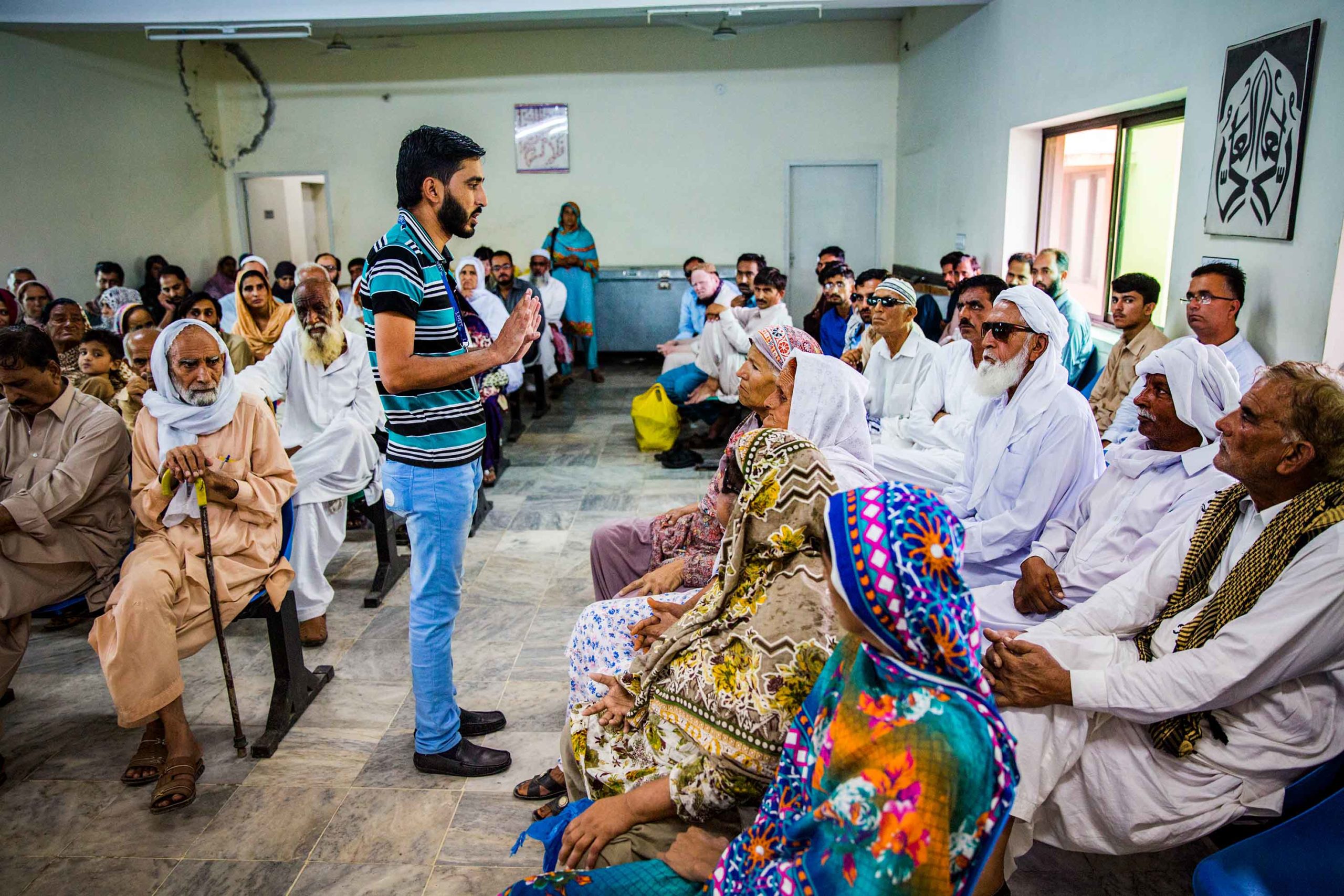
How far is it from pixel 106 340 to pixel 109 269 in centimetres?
461

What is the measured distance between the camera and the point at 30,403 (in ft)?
10.0

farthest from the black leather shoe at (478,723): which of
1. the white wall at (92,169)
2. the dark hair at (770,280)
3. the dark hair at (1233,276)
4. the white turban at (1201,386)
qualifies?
the white wall at (92,169)

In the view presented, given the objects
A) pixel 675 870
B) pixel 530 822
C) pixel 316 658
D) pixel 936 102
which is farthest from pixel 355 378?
pixel 936 102

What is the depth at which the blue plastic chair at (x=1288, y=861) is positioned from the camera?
162cm

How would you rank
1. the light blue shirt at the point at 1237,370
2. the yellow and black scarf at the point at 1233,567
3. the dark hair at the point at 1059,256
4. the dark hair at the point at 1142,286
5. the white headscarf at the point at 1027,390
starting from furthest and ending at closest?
the dark hair at the point at 1059,256, the dark hair at the point at 1142,286, the light blue shirt at the point at 1237,370, the white headscarf at the point at 1027,390, the yellow and black scarf at the point at 1233,567

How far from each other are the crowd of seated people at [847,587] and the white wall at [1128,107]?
11.5 inches

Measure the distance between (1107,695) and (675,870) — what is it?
937mm

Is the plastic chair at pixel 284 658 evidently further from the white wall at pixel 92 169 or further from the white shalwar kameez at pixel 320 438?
the white wall at pixel 92 169

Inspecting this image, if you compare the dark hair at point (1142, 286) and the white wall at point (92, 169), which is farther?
the white wall at point (92, 169)

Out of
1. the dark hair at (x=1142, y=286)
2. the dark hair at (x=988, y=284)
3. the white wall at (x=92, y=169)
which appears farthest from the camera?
the white wall at (x=92, y=169)

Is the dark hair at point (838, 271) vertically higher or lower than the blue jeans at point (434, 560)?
higher

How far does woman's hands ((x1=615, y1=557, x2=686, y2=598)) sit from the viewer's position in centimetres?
263

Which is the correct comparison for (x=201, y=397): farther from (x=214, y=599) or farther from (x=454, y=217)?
(x=454, y=217)

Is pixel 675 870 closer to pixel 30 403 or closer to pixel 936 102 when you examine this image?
pixel 30 403
